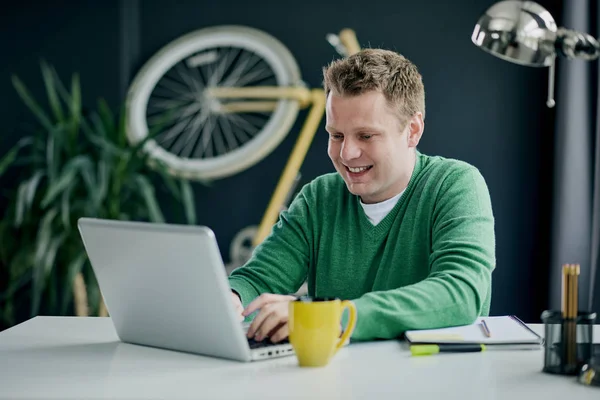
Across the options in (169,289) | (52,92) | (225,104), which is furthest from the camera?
(225,104)

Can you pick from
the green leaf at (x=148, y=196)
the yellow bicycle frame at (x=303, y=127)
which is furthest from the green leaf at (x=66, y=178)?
the yellow bicycle frame at (x=303, y=127)

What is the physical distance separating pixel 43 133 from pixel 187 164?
2.07 ft

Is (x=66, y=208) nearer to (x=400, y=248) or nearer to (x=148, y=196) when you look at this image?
(x=148, y=196)

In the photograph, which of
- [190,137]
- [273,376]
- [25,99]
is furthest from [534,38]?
[25,99]

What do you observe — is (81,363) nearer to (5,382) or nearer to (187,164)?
(5,382)

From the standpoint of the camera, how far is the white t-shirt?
1.87m

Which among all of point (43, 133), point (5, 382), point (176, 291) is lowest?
point (5, 382)

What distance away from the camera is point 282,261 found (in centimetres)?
189

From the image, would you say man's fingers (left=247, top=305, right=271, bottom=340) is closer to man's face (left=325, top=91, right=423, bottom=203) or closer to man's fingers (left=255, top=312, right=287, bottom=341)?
man's fingers (left=255, top=312, right=287, bottom=341)

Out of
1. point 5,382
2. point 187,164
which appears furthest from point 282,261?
point 187,164

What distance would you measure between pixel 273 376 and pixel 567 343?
0.40 meters

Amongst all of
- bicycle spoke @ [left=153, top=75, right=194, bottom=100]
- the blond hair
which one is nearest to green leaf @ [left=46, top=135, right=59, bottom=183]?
bicycle spoke @ [left=153, top=75, right=194, bottom=100]

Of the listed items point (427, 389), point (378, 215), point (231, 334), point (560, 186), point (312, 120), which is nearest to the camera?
point (427, 389)

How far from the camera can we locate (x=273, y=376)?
1.18 meters
